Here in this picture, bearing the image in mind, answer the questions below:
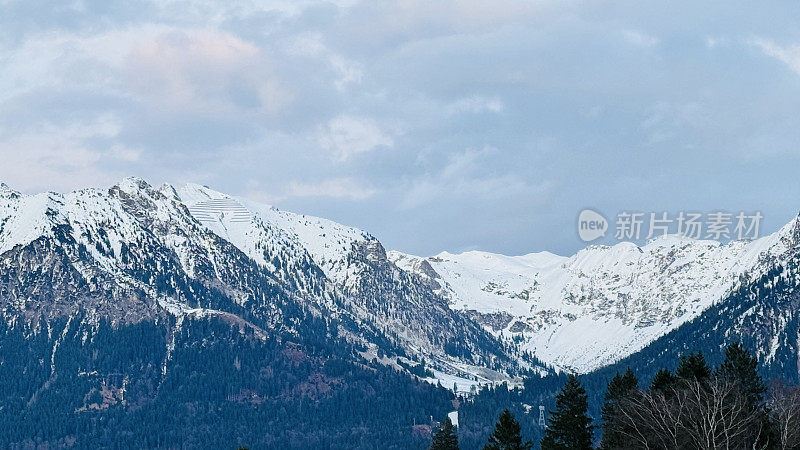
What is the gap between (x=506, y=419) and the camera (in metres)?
148

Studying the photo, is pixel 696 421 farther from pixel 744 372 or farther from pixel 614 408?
pixel 744 372

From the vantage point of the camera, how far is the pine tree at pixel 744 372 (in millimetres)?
151375

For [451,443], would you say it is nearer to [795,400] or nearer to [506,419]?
[506,419]

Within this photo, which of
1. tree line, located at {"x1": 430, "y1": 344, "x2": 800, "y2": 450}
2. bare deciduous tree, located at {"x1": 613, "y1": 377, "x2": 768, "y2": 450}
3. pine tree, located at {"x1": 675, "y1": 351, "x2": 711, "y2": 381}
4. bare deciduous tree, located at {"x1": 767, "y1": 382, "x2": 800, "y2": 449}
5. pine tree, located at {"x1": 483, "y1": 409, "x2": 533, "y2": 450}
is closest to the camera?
bare deciduous tree, located at {"x1": 613, "y1": 377, "x2": 768, "y2": 450}

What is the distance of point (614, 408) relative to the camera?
14312 centimetres

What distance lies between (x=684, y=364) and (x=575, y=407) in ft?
46.4

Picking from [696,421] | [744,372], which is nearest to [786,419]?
[696,421]

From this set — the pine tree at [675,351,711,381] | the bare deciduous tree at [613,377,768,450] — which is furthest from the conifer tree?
the bare deciduous tree at [613,377,768,450]

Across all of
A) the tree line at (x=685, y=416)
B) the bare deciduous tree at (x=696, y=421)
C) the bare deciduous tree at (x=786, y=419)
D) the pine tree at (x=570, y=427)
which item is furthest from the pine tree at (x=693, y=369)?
the bare deciduous tree at (x=696, y=421)

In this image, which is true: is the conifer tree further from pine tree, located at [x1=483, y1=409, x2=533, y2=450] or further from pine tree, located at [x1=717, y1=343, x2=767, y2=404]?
pine tree, located at [x1=483, y1=409, x2=533, y2=450]

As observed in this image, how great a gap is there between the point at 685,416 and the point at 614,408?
86.0 feet

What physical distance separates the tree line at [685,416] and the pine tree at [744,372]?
12 centimetres

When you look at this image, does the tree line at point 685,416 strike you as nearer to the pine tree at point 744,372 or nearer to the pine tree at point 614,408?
the pine tree at point 614,408

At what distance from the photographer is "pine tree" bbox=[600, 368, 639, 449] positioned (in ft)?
433
